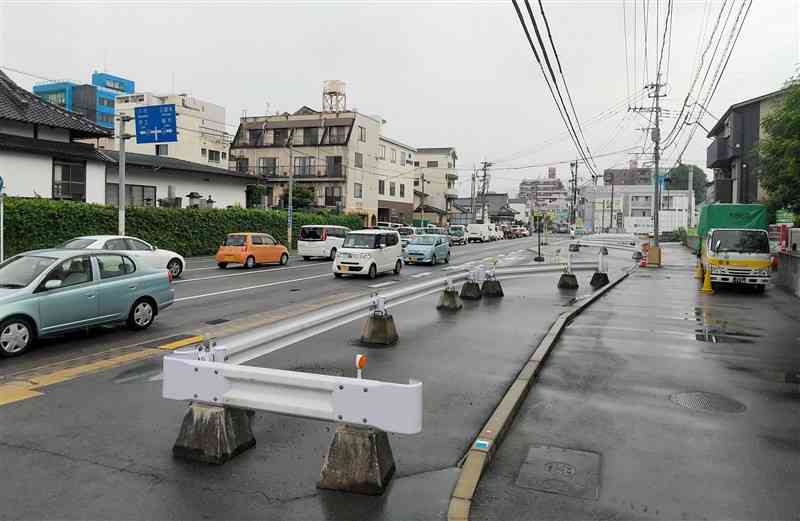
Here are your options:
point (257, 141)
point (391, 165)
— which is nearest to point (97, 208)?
point (257, 141)

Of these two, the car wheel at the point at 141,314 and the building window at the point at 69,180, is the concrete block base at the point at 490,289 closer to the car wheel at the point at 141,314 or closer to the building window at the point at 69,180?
the car wheel at the point at 141,314

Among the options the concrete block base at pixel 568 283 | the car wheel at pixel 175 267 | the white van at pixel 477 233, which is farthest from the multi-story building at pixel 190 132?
the concrete block base at pixel 568 283

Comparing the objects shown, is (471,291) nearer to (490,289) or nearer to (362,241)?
(490,289)

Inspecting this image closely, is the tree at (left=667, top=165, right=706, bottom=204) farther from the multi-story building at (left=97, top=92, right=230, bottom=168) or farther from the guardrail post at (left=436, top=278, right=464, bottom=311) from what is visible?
the guardrail post at (left=436, top=278, right=464, bottom=311)

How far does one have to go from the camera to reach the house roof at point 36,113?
27500 mm

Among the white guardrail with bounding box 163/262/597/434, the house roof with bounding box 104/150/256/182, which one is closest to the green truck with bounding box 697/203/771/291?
the white guardrail with bounding box 163/262/597/434

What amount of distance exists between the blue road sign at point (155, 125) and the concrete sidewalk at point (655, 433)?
2109 centimetres

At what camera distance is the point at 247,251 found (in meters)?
25.2

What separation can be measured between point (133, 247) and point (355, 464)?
57.6 ft

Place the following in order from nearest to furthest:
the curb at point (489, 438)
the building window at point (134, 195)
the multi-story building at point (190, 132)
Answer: the curb at point (489, 438) < the building window at point (134, 195) < the multi-story building at point (190, 132)

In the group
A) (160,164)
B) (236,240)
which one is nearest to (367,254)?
(236,240)

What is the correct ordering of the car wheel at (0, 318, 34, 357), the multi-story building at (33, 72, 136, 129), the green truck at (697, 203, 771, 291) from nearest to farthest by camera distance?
the car wheel at (0, 318, 34, 357), the green truck at (697, 203, 771, 291), the multi-story building at (33, 72, 136, 129)

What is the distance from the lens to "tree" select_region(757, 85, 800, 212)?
14.4 metres

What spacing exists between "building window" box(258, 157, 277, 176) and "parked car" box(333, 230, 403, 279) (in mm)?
42245
